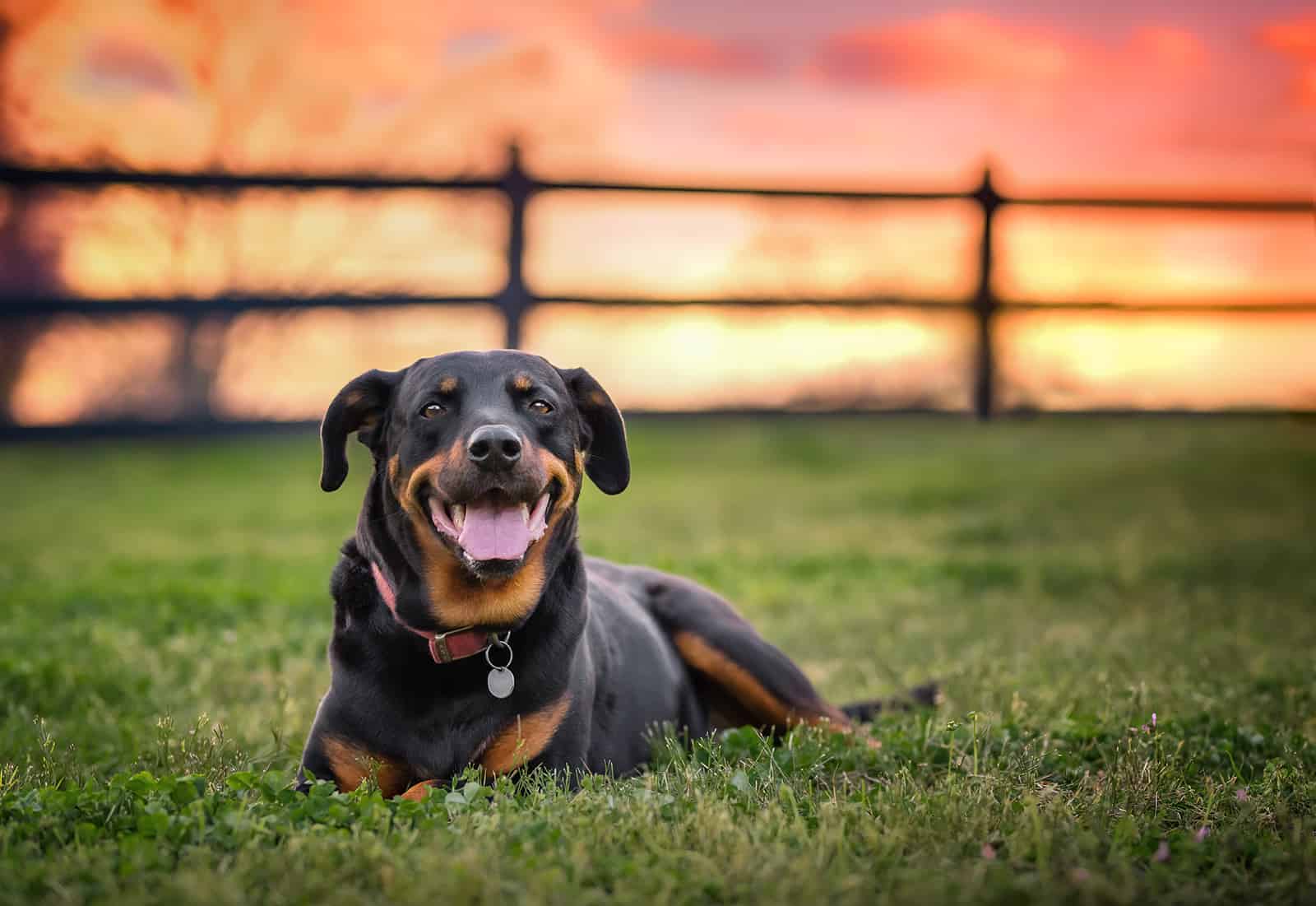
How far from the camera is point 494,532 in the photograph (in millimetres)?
3547

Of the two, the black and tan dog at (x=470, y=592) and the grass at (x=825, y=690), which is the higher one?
the black and tan dog at (x=470, y=592)

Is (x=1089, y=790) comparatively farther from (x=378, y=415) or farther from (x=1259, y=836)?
(x=378, y=415)

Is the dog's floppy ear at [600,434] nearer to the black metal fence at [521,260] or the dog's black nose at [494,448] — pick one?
the dog's black nose at [494,448]

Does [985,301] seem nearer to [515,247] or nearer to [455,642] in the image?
[515,247]

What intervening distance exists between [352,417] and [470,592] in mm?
742

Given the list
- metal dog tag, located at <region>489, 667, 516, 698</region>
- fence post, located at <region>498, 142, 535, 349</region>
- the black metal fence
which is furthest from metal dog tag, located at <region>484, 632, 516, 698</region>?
fence post, located at <region>498, 142, 535, 349</region>

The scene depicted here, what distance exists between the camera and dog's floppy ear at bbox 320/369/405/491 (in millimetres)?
3871

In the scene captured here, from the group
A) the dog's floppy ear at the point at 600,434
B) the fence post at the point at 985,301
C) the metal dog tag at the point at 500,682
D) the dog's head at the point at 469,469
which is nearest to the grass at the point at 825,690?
the metal dog tag at the point at 500,682

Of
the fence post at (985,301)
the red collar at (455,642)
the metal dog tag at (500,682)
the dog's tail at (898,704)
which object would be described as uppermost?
the fence post at (985,301)

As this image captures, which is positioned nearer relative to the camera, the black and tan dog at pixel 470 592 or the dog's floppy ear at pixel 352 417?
the black and tan dog at pixel 470 592

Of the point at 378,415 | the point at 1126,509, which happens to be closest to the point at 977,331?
the point at 1126,509

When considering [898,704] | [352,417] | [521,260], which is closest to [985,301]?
[521,260]

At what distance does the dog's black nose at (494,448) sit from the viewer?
343 cm

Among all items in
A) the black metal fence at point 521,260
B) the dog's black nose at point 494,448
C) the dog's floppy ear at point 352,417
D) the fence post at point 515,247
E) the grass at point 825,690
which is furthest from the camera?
the fence post at point 515,247
